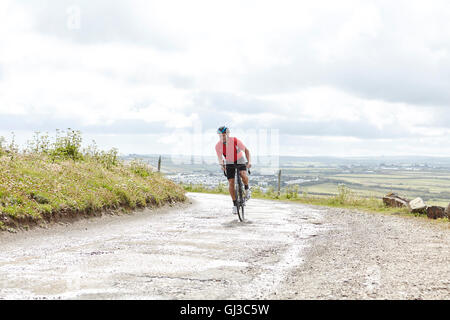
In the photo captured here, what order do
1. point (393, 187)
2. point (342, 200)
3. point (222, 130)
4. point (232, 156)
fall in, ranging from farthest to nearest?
1. point (393, 187)
2. point (342, 200)
3. point (232, 156)
4. point (222, 130)

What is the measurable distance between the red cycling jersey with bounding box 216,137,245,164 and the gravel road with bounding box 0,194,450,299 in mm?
1772

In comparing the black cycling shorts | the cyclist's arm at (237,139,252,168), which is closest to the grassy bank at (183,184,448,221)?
the cyclist's arm at (237,139,252,168)

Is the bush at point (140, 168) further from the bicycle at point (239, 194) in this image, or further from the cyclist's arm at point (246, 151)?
the cyclist's arm at point (246, 151)

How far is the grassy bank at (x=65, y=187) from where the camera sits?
34.2 feet

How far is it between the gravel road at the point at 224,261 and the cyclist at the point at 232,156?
54.3 inches

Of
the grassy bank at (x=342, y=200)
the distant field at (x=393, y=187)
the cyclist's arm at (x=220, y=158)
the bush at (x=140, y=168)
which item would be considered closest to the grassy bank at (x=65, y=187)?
the bush at (x=140, y=168)

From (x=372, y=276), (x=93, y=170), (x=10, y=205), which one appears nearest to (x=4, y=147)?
(x=93, y=170)

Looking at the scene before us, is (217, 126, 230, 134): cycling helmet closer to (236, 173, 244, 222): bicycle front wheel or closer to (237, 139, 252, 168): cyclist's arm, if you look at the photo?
(237, 139, 252, 168): cyclist's arm

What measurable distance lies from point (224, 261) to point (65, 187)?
7.26m

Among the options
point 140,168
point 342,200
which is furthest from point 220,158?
point 342,200

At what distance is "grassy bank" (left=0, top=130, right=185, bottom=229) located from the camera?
1044cm

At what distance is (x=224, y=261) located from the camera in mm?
6957

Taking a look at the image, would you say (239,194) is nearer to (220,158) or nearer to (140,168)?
(220,158)
